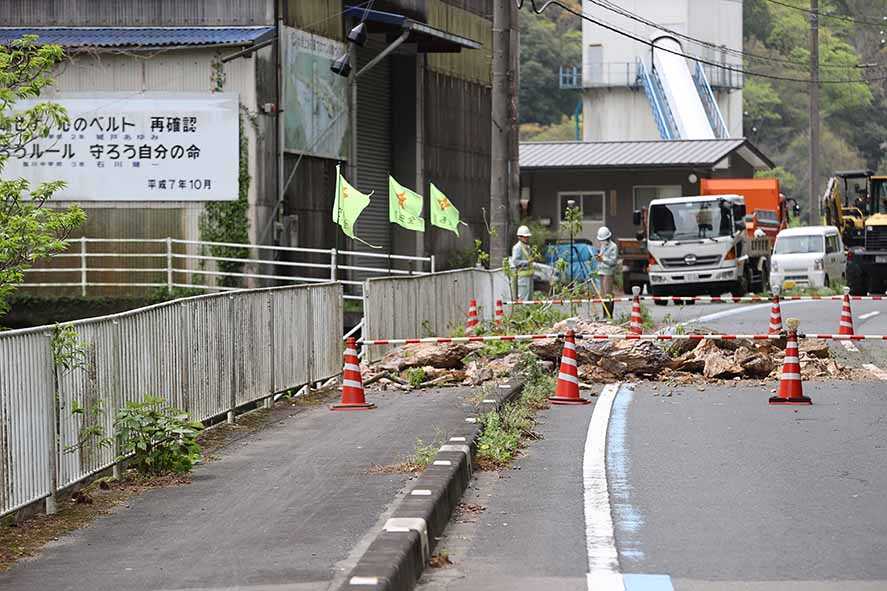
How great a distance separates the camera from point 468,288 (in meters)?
27.2

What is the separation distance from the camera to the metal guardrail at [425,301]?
2102 centimetres

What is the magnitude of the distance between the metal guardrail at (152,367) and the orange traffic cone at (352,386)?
0.84 metres

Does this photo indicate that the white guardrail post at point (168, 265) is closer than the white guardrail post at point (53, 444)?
No

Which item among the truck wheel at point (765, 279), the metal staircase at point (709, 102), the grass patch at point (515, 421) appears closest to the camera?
the grass patch at point (515, 421)

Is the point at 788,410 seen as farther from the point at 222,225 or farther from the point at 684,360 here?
the point at 222,225

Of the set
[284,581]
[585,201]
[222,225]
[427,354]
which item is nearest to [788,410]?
[427,354]

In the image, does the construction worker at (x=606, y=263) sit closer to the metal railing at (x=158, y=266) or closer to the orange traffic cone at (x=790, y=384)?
the metal railing at (x=158, y=266)

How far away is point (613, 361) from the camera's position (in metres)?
19.4

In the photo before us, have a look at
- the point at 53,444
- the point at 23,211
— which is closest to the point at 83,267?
the point at 23,211

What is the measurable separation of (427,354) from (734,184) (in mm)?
31464

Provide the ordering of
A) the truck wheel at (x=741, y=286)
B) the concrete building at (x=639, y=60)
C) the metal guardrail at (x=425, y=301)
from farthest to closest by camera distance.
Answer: the concrete building at (x=639, y=60) → the truck wheel at (x=741, y=286) → the metal guardrail at (x=425, y=301)

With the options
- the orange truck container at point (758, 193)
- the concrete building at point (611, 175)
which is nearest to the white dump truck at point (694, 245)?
the orange truck container at point (758, 193)

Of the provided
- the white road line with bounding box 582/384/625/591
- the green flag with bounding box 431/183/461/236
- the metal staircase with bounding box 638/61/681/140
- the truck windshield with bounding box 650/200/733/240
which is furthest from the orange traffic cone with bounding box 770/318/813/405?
the metal staircase with bounding box 638/61/681/140

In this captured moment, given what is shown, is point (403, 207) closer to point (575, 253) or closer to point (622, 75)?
point (575, 253)
